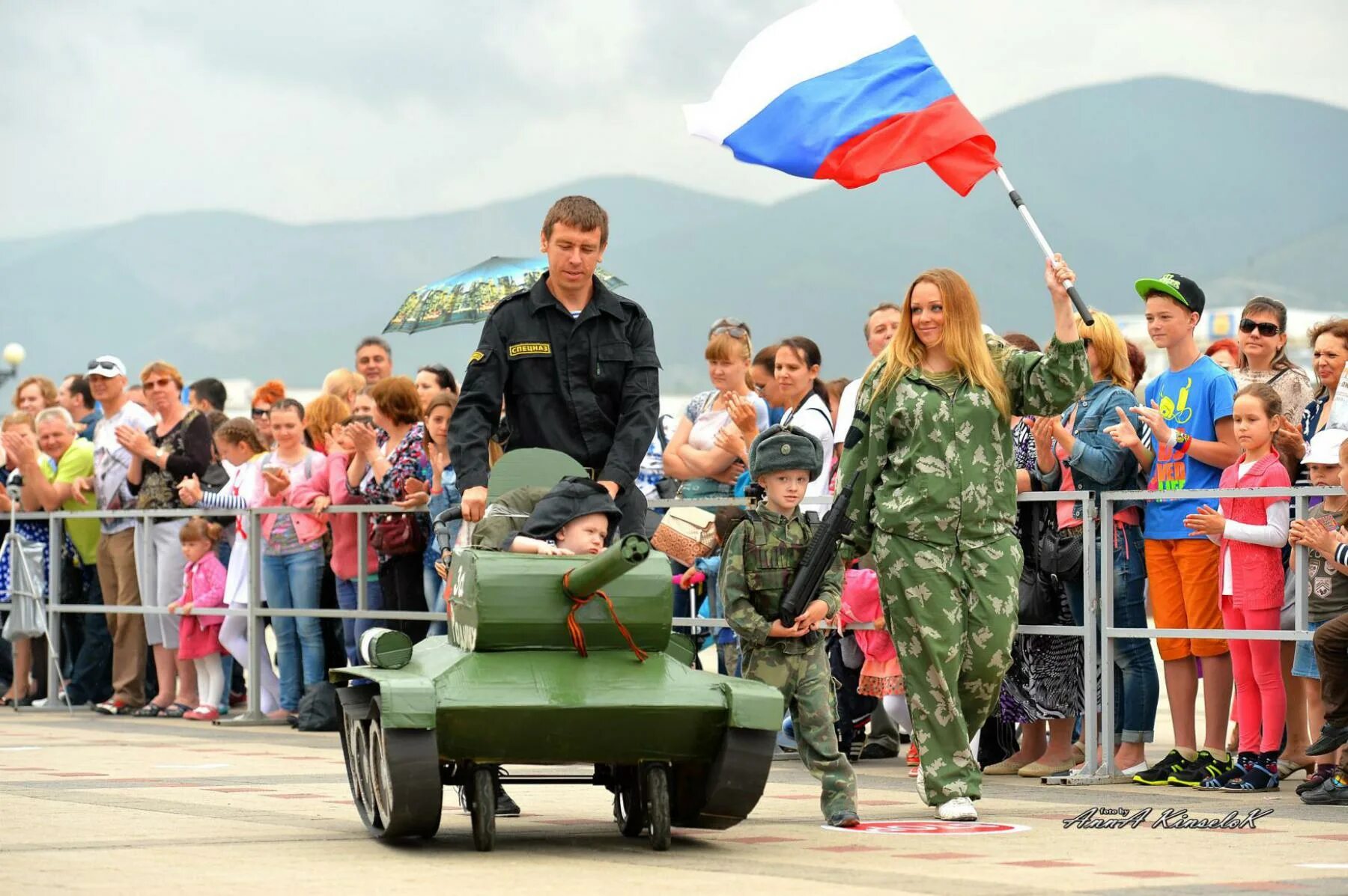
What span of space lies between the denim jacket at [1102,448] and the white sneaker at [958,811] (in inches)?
95.6

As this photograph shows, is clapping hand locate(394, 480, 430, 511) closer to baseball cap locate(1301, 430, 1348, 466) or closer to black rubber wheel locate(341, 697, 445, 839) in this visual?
black rubber wheel locate(341, 697, 445, 839)

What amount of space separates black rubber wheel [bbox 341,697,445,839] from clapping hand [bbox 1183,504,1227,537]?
390cm

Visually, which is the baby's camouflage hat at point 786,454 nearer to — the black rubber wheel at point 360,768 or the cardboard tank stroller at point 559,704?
the cardboard tank stroller at point 559,704

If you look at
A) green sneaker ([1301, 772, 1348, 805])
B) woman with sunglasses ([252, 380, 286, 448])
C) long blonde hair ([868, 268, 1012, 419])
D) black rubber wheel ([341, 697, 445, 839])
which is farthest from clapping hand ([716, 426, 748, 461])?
woman with sunglasses ([252, 380, 286, 448])

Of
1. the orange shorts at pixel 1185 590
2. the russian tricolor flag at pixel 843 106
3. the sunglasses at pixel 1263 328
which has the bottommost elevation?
the orange shorts at pixel 1185 590

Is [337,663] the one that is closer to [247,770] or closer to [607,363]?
[247,770]

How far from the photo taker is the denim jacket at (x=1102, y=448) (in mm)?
9883

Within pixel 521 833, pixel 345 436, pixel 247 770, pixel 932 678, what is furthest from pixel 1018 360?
pixel 345 436

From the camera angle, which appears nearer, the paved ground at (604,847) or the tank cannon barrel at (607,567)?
the paved ground at (604,847)

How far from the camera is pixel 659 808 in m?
7.15

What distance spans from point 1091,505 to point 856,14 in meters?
2.65

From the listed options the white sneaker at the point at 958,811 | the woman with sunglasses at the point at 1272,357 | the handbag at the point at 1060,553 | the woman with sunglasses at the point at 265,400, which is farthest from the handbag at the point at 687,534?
the woman with sunglasses at the point at 265,400

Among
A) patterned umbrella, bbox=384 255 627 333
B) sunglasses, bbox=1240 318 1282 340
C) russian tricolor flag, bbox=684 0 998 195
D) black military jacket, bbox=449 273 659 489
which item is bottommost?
black military jacket, bbox=449 273 659 489

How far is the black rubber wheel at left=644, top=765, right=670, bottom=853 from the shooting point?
7148 millimetres
